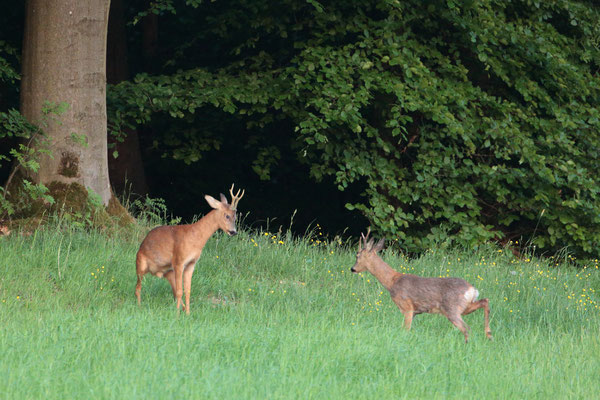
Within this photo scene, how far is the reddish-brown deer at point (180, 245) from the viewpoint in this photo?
828cm

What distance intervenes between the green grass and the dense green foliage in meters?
1.85

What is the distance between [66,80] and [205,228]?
3891 millimetres

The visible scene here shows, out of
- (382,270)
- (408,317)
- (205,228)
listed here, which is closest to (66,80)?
(205,228)

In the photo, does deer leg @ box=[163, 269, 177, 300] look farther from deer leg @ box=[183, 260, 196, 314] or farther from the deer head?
the deer head

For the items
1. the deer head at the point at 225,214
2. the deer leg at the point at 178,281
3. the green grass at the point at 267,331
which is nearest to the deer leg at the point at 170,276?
the green grass at the point at 267,331

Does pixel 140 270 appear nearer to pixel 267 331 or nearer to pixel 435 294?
pixel 267 331

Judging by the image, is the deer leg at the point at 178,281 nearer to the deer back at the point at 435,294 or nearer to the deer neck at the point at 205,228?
the deer neck at the point at 205,228

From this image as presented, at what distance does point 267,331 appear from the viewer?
7.27 metres

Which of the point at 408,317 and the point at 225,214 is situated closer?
the point at 408,317

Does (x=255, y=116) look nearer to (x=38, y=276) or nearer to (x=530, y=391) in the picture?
(x=38, y=276)

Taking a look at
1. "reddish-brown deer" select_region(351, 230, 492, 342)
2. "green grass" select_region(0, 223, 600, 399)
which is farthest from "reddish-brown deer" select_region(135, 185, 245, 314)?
"reddish-brown deer" select_region(351, 230, 492, 342)

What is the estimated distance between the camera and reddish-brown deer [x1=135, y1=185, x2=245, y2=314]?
828cm

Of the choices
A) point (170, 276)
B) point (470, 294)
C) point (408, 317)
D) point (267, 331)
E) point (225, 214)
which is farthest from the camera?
point (170, 276)

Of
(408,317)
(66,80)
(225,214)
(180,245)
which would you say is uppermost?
(66,80)
